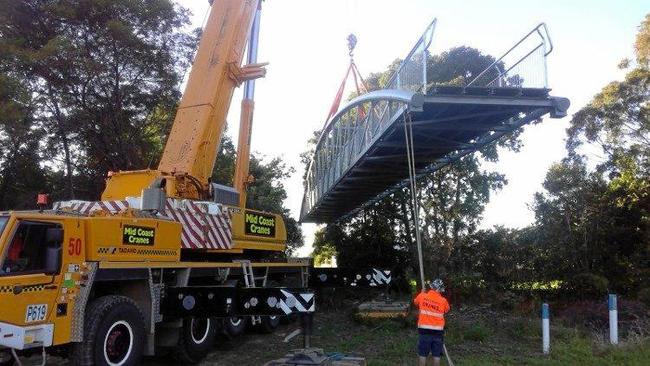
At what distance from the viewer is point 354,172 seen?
48.4 feet

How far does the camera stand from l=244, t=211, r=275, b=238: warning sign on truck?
12.3 metres

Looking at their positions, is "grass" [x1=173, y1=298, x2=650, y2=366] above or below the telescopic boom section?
below

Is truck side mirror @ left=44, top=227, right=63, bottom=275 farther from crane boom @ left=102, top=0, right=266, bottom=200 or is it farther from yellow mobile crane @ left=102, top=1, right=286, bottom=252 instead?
crane boom @ left=102, top=0, right=266, bottom=200

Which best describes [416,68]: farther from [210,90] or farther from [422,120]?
[210,90]

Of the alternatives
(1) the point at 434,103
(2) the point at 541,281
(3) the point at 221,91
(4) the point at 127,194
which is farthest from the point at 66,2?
(2) the point at 541,281

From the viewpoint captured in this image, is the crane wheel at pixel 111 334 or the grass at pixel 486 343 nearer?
the crane wheel at pixel 111 334

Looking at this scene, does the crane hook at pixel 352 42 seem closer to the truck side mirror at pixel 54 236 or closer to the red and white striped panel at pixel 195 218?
the red and white striped panel at pixel 195 218

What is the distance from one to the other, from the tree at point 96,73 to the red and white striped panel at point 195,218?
800 cm

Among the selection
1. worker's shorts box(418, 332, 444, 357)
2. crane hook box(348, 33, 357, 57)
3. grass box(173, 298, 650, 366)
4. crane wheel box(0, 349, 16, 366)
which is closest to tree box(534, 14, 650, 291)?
grass box(173, 298, 650, 366)

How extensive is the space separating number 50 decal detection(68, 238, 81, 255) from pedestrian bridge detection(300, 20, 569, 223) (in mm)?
5387

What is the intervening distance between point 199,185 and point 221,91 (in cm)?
225

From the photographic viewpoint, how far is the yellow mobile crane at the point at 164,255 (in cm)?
710

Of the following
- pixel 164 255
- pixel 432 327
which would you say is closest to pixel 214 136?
pixel 164 255

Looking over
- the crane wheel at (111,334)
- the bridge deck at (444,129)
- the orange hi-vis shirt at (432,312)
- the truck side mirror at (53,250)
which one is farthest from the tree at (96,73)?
the orange hi-vis shirt at (432,312)
